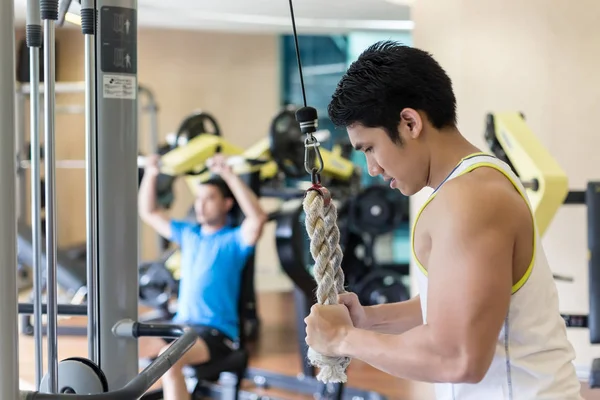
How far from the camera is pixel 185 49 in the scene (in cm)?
704

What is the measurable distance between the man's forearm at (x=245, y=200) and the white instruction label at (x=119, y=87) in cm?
184

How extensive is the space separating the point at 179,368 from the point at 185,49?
487 centimetres

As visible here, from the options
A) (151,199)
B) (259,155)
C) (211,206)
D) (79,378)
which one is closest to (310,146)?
(79,378)

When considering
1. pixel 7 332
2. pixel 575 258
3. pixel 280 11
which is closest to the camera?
pixel 7 332

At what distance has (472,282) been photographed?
3.36 ft

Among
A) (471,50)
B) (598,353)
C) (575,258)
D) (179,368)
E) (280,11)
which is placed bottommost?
(598,353)

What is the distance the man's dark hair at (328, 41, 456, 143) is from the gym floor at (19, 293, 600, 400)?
1872 millimetres

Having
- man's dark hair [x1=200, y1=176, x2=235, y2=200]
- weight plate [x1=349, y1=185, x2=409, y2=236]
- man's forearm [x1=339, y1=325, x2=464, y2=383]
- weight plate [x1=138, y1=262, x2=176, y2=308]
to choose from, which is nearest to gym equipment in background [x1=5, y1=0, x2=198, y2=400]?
man's forearm [x1=339, y1=325, x2=464, y2=383]

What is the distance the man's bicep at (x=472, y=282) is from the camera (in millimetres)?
1023

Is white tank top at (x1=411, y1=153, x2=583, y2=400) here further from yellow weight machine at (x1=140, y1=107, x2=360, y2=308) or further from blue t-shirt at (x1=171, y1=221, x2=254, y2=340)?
yellow weight machine at (x1=140, y1=107, x2=360, y2=308)

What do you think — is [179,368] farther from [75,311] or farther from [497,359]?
[497,359]

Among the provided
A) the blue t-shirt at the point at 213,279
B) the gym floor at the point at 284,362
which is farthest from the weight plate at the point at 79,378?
the blue t-shirt at the point at 213,279

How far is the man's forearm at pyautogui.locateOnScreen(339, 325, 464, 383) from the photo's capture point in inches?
40.8

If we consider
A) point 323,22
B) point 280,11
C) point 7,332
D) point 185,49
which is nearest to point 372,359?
point 7,332
